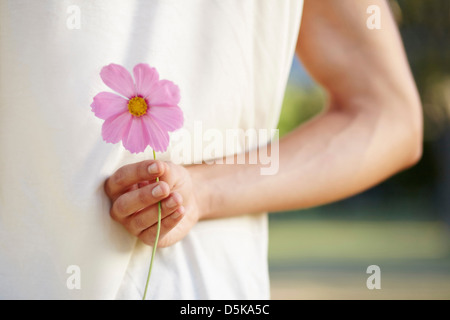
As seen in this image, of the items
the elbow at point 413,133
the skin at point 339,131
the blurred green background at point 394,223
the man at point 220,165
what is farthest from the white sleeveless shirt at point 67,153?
the blurred green background at point 394,223

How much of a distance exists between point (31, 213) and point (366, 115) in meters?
0.45

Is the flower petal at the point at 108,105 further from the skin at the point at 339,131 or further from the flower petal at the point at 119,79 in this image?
the skin at the point at 339,131

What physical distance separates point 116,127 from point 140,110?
1.0 inches

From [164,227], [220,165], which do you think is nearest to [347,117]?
[220,165]

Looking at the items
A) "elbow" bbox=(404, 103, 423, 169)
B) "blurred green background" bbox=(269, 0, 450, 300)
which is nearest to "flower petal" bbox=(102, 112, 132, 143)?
"elbow" bbox=(404, 103, 423, 169)

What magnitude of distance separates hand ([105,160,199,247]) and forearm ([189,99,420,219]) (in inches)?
2.6

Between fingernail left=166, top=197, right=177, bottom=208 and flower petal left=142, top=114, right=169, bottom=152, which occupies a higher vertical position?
flower petal left=142, top=114, right=169, bottom=152

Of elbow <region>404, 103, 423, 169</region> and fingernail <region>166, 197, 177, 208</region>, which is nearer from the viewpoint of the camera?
fingernail <region>166, 197, 177, 208</region>

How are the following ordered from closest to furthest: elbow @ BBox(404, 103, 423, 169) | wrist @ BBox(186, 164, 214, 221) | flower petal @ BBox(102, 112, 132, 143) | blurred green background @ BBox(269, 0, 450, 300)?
flower petal @ BBox(102, 112, 132, 143), wrist @ BBox(186, 164, 214, 221), elbow @ BBox(404, 103, 423, 169), blurred green background @ BBox(269, 0, 450, 300)

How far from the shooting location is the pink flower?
553mm

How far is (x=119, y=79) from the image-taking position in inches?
22.1

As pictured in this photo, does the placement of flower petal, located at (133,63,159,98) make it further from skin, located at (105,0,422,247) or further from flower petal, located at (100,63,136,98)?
skin, located at (105,0,422,247)

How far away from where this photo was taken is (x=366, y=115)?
892mm
